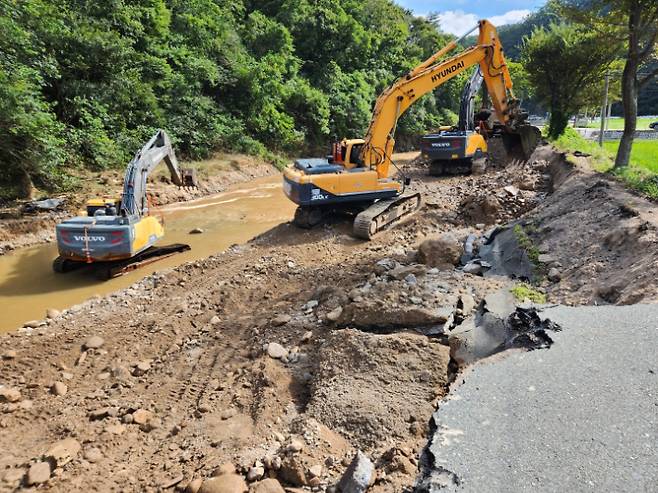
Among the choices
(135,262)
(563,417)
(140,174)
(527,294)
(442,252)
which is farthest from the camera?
(135,262)

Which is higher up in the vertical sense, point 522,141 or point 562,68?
point 562,68

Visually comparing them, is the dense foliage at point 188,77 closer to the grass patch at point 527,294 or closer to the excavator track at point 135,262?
the excavator track at point 135,262

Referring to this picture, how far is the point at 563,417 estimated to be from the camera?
3.12 meters

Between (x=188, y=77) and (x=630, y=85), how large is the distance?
1721 centimetres

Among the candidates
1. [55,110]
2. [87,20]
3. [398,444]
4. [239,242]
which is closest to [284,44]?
[87,20]

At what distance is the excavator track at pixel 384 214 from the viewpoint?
1023 cm

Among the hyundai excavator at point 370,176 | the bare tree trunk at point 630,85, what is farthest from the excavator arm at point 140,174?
the bare tree trunk at point 630,85

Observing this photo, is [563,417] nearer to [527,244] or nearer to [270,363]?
[270,363]

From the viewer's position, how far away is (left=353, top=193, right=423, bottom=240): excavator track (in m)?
10.2

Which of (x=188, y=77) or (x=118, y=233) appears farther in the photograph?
(x=188, y=77)

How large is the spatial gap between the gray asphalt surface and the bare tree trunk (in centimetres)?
750

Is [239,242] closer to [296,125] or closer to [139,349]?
[139,349]

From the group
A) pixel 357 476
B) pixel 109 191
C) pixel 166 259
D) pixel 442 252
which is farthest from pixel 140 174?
pixel 357 476

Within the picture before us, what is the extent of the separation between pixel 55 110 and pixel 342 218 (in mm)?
11208
